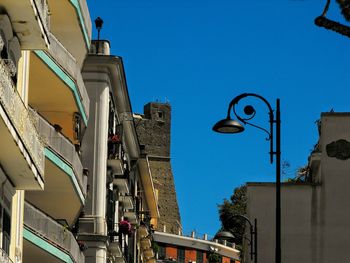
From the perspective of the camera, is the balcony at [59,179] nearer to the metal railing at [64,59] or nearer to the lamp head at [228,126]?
the metal railing at [64,59]

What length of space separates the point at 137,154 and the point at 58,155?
29589mm

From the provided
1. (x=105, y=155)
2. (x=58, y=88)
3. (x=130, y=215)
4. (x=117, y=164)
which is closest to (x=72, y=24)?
(x=58, y=88)

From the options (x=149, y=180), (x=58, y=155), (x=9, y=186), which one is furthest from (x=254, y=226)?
(x=149, y=180)

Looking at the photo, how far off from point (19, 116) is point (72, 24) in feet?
33.1

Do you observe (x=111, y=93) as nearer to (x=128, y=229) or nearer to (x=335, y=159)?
(x=128, y=229)

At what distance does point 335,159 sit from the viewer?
140ft

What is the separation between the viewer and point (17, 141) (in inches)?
956

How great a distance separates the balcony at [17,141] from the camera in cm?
2344

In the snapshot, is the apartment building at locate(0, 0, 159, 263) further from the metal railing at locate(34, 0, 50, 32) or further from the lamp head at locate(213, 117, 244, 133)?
Result: the lamp head at locate(213, 117, 244, 133)

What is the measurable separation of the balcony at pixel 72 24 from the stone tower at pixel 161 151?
124941 mm

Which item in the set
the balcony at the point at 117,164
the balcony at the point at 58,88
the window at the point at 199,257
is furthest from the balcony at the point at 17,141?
the window at the point at 199,257

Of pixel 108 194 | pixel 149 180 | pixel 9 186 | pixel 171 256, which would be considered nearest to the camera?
pixel 9 186

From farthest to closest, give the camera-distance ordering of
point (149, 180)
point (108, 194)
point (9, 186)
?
point (149, 180), point (108, 194), point (9, 186)

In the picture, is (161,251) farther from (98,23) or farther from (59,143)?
(59,143)
